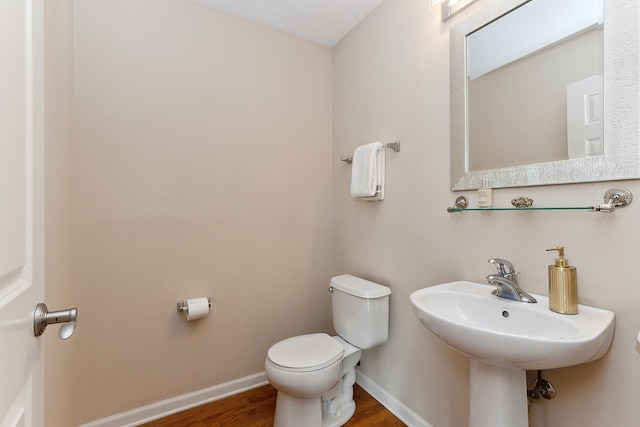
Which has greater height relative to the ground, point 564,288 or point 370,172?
point 370,172

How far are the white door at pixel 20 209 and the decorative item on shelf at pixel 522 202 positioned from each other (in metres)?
1.39

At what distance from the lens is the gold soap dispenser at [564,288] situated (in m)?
0.92

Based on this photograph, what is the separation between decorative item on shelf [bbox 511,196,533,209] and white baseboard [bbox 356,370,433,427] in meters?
1.17

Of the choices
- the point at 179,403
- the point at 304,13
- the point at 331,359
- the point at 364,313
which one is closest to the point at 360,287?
the point at 364,313

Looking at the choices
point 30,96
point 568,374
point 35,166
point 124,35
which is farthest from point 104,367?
point 568,374

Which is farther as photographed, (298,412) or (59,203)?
(298,412)

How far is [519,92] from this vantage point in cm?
116

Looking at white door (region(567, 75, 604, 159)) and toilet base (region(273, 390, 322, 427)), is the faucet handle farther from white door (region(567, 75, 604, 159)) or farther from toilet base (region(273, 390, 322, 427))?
toilet base (region(273, 390, 322, 427))

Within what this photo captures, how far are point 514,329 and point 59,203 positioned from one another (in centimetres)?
176

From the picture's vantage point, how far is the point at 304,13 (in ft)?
6.04

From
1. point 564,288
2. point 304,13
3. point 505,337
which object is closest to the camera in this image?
point 505,337

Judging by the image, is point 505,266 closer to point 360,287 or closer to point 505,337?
point 505,337

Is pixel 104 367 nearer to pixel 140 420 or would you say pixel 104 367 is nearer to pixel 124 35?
pixel 140 420

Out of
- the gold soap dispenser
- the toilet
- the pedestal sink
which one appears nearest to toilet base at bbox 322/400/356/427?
the toilet
